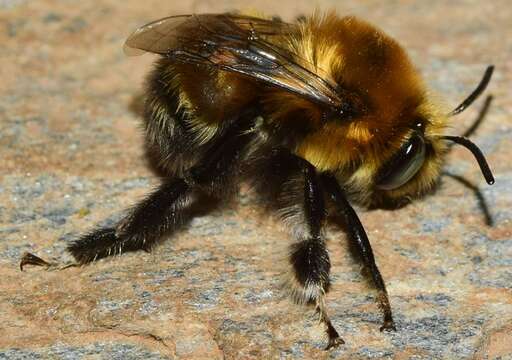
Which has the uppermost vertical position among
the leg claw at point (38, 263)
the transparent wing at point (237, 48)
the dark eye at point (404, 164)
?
the transparent wing at point (237, 48)

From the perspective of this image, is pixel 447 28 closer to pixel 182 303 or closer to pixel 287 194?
pixel 287 194

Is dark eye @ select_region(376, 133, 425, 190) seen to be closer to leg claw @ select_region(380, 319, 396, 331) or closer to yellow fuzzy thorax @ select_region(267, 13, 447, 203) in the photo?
yellow fuzzy thorax @ select_region(267, 13, 447, 203)

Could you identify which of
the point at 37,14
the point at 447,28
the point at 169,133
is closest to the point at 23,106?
the point at 37,14

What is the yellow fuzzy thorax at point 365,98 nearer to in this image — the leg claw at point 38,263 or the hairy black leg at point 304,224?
the hairy black leg at point 304,224

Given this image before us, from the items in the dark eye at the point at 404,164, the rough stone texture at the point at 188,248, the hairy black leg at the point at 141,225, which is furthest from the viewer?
the hairy black leg at the point at 141,225

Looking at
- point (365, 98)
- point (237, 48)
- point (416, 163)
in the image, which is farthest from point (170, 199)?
point (416, 163)

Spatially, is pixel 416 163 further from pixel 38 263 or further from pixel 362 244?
pixel 38 263

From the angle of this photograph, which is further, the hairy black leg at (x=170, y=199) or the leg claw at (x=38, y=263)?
the leg claw at (x=38, y=263)

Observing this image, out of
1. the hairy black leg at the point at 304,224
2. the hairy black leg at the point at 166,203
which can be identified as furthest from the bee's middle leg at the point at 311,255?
the hairy black leg at the point at 166,203

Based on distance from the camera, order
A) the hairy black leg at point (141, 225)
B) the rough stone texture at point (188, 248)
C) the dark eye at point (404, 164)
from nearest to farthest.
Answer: the rough stone texture at point (188, 248) < the dark eye at point (404, 164) < the hairy black leg at point (141, 225)
